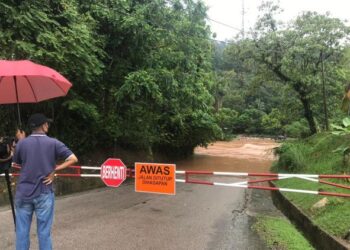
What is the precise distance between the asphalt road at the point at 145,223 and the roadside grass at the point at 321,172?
4.01 feet

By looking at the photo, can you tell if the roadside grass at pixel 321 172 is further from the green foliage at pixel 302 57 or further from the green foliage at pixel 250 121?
the green foliage at pixel 250 121

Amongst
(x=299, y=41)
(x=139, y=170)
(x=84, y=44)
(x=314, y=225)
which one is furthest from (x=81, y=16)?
(x=299, y=41)

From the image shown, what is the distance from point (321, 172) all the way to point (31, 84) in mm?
9861

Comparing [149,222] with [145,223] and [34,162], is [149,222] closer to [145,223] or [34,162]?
[145,223]

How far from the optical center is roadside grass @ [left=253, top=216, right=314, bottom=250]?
270 inches

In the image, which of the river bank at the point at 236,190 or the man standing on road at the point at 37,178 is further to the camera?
the river bank at the point at 236,190

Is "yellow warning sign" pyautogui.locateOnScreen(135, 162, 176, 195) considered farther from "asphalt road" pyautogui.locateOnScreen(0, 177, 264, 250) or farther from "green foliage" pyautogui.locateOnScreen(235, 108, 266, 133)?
"green foliage" pyautogui.locateOnScreen(235, 108, 266, 133)

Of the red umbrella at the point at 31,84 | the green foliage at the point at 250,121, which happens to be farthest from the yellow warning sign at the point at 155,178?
the green foliage at the point at 250,121

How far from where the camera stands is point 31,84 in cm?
534

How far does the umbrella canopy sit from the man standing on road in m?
0.73

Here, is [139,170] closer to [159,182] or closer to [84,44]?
[159,182]

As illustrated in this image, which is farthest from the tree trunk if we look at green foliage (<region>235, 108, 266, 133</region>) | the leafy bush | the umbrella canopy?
green foliage (<region>235, 108, 266, 133</region>)

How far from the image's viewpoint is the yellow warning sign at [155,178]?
7754mm

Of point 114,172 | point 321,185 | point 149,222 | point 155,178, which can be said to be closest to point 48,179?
point 155,178
